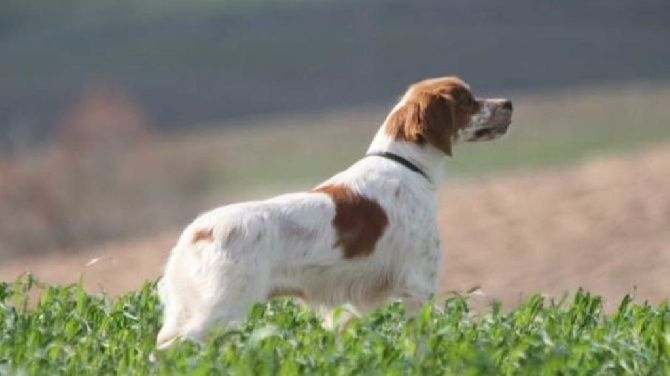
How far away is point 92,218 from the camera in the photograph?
1101 inches

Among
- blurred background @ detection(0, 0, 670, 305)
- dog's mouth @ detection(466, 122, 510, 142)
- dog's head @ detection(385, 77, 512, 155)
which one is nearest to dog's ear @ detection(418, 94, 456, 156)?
dog's head @ detection(385, 77, 512, 155)

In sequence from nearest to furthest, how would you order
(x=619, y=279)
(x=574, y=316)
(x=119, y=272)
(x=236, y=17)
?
(x=574, y=316) < (x=619, y=279) < (x=119, y=272) < (x=236, y=17)

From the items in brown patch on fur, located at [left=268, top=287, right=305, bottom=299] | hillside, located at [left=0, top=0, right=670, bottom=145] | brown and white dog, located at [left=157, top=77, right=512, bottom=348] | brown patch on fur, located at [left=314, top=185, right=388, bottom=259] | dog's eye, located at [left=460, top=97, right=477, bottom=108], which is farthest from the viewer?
hillside, located at [left=0, top=0, right=670, bottom=145]

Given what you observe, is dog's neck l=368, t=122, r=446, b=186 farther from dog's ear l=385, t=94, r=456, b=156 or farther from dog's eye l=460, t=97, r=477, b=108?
dog's eye l=460, t=97, r=477, b=108

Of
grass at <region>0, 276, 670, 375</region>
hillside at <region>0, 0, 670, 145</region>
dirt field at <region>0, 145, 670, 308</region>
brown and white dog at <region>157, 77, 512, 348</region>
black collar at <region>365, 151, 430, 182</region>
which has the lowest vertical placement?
hillside at <region>0, 0, 670, 145</region>

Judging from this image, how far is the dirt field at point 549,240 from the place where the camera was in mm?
18953

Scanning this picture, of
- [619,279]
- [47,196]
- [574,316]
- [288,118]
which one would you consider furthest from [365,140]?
[574,316]

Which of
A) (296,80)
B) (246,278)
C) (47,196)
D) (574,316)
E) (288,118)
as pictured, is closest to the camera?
(246,278)

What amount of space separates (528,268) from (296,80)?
2744cm

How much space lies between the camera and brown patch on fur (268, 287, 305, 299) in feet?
33.7

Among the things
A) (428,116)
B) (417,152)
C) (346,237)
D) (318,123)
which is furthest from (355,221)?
(318,123)

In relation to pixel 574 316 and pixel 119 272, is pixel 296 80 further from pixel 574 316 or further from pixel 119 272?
pixel 574 316

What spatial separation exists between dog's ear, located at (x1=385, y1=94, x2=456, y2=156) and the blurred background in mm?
1580

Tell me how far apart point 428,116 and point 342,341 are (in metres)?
1.69
